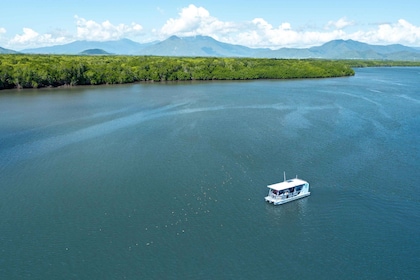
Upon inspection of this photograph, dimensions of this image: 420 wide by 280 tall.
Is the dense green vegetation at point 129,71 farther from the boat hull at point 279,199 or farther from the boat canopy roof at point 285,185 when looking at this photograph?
the boat hull at point 279,199

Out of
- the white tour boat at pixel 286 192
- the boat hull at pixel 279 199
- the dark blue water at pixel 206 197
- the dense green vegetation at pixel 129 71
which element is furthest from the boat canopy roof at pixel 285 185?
the dense green vegetation at pixel 129 71

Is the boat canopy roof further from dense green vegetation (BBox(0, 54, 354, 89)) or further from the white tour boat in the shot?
dense green vegetation (BBox(0, 54, 354, 89))

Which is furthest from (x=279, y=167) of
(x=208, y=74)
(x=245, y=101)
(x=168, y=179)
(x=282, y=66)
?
(x=282, y=66)

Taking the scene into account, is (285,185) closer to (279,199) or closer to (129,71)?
(279,199)

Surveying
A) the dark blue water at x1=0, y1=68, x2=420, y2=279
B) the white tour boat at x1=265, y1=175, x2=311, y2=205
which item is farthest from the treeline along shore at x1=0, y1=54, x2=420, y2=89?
the white tour boat at x1=265, y1=175, x2=311, y2=205

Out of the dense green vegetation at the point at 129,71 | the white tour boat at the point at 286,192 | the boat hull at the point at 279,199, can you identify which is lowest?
the boat hull at the point at 279,199

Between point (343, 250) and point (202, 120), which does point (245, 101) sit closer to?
point (202, 120)
